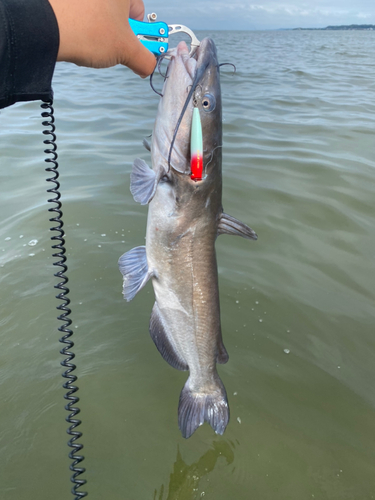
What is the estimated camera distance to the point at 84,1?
1.50 meters

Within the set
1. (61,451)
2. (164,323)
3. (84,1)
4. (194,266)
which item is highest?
(84,1)

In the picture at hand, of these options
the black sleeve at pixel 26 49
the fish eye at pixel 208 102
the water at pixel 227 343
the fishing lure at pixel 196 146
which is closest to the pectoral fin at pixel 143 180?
the fishing lure at pixel 196 146

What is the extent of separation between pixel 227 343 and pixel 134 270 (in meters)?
1.34

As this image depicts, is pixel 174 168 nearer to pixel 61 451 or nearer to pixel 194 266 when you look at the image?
pixel 194 266

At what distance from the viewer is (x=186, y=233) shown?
2.10 metres

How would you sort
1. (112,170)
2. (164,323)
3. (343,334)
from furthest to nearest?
(112,170) < (343,334) < (164,323)

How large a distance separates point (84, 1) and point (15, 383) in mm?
2453

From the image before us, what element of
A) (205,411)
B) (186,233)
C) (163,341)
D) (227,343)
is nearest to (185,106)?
(186,233)

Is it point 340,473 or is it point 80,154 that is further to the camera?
point 80,154

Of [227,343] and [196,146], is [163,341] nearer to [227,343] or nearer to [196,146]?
[227,343]

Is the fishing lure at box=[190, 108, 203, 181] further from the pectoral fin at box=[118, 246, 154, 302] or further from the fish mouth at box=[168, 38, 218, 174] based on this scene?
the pectoral fin at box=[118, 246, 154, 302]

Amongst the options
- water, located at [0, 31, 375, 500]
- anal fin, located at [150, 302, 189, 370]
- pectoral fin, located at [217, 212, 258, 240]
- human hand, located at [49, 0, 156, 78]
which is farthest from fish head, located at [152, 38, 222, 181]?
water, located at [0, 31, 375, 500]

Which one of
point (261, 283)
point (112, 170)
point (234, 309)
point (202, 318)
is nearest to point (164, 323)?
point (202, 318)

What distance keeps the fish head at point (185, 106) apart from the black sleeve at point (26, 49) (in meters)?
0.64
